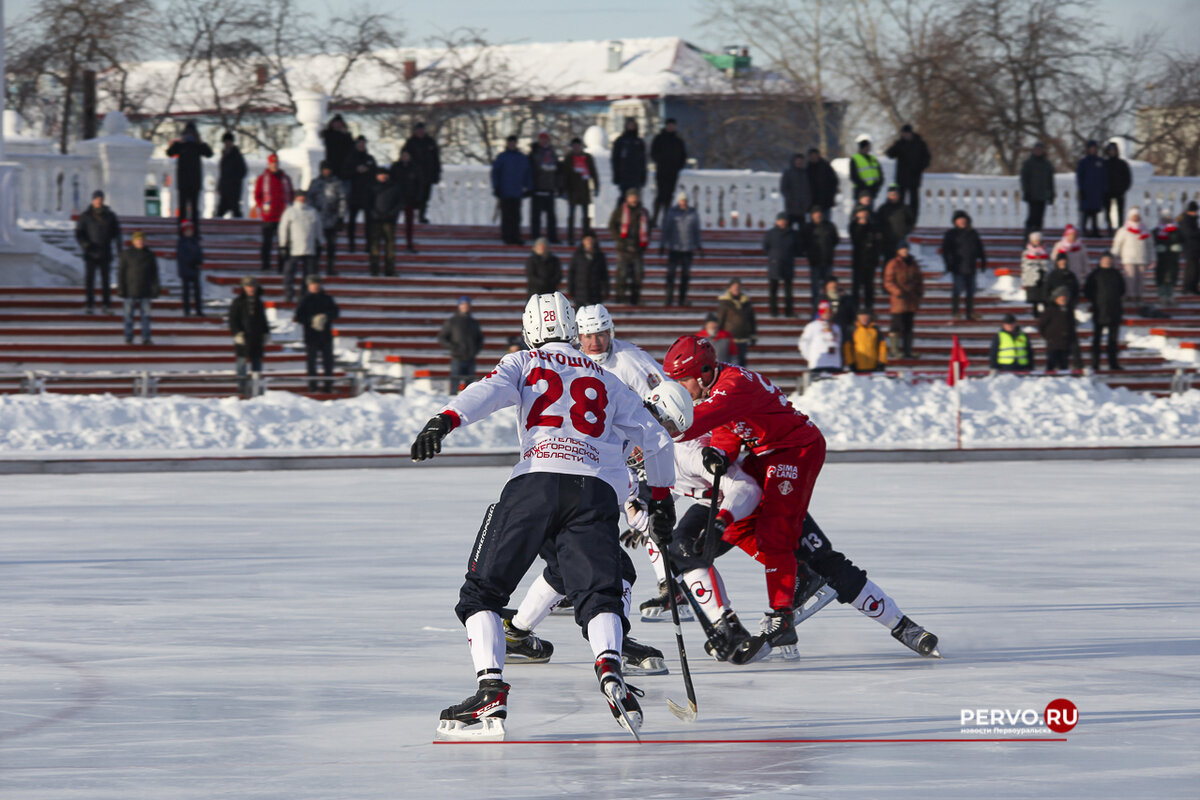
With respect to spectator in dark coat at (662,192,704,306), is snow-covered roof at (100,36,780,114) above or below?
above

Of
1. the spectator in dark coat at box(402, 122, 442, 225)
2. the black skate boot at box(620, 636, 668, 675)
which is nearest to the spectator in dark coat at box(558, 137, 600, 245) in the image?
the spectator in dark coat at box(402, 122, 442, 225)

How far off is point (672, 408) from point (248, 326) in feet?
46.8

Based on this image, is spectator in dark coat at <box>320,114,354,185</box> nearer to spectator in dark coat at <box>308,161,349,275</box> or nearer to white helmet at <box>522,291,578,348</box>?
spectator in dark coat at <box>308,161,349,275</box>

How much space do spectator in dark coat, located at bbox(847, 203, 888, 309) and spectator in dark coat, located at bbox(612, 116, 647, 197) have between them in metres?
3.89

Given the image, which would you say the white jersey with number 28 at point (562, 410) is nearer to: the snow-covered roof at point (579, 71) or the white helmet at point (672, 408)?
the white helmet at point (672, 408)

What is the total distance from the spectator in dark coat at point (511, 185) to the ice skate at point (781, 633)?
763 inches

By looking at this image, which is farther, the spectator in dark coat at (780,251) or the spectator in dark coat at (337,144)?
the spectator in dark coat at (337,144)

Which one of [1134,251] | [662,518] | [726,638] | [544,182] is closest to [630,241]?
[544,182]

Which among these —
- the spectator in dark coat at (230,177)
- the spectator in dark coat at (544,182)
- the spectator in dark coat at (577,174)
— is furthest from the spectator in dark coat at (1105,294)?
the spectator in dark coat at (230,177)

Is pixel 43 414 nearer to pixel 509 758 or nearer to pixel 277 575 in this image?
pixel 277 575

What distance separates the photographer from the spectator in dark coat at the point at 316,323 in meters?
21.2

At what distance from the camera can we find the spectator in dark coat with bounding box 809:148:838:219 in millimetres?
26953

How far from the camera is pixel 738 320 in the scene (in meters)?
22.2

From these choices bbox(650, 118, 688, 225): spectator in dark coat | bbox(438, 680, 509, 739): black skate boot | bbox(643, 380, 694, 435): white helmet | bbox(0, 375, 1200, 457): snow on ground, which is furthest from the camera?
bbox(650, 118, 688, 225): spectator in dark coat
